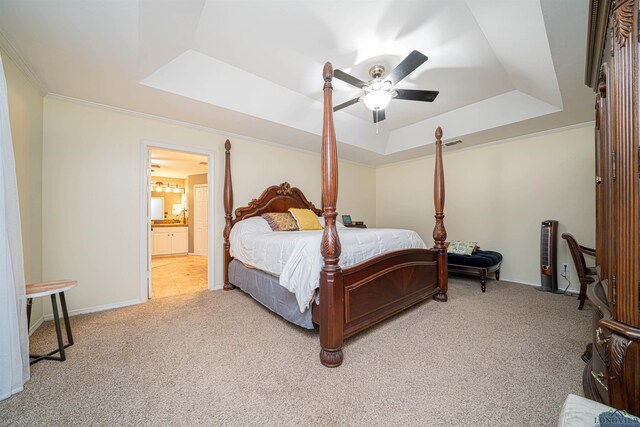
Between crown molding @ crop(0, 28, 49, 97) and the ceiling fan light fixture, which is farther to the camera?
the ceiling fan light fixture

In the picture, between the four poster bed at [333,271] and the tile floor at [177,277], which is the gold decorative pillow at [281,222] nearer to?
the four poster bed at [333,271]

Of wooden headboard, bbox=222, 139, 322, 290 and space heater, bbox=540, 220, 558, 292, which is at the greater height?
wooden headboard, bbox=222, 139, 322, 290

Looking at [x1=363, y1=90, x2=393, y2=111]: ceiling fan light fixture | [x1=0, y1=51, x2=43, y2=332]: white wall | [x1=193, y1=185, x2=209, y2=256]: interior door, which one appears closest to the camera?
[x1=0, y1=51, x2=43, y2=332]: white wall

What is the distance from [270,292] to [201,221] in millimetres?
5360

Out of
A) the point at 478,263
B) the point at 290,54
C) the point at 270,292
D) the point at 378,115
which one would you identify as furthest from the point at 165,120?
the point at 478,263

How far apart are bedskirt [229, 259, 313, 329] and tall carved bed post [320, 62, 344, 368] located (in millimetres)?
346

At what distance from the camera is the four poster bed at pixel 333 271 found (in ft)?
6.13

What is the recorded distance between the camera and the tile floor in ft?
12.1

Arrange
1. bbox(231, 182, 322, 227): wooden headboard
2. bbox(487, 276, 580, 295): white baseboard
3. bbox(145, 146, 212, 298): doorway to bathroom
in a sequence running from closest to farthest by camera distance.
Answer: bbox(487, 276, 580, 295): white baseboard
bbox(231, 182, 322, 227): wooden headboard
bbox(145, 146, 212, 298): doorway to bathroom

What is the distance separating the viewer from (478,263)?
3.66 meters

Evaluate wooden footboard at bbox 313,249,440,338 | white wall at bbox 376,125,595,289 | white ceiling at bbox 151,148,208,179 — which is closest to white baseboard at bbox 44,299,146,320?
wooden footboard at bbox 313,249,440,338

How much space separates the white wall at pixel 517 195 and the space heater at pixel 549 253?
9.9 inches

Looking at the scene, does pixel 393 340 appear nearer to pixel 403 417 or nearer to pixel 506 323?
pixel 403 417

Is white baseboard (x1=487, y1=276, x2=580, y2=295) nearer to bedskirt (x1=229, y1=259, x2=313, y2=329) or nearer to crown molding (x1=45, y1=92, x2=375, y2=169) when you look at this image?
bedskirt (x1=229, y1=259, x2=313, y2=329)
